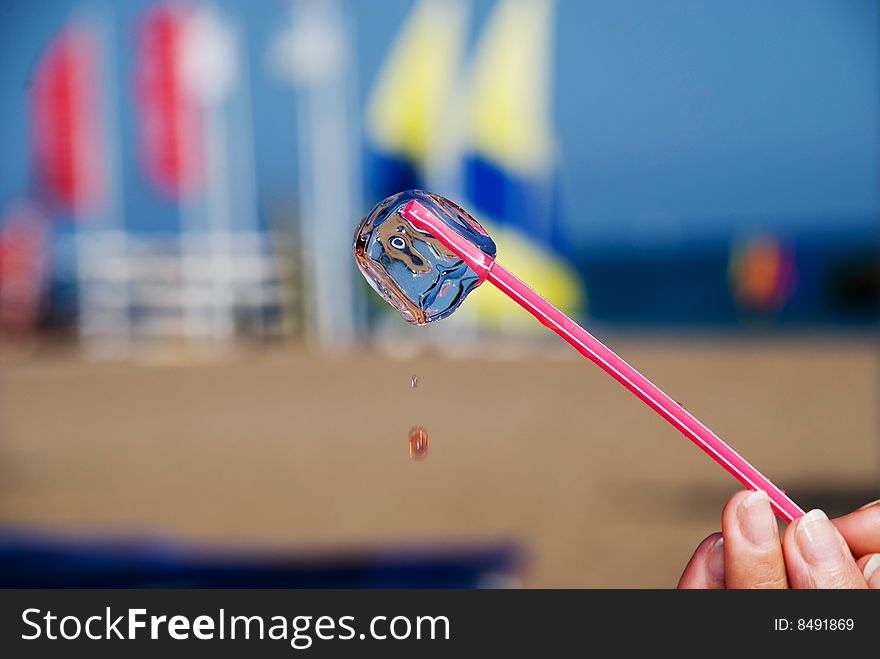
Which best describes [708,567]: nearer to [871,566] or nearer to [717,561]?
[717,561]

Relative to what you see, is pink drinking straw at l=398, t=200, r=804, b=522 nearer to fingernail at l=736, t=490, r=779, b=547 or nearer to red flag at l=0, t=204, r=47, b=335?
fingernail at l=736, t=490, r=779, b=547

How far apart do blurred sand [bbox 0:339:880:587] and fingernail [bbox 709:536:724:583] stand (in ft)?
16.1

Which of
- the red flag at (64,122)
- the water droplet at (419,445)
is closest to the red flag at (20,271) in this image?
the red flag at (64,122)

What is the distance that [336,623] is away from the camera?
1.13 m

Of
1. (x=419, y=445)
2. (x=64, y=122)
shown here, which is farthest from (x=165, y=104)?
(x=419, y=445)

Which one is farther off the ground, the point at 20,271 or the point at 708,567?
the point at 20,271

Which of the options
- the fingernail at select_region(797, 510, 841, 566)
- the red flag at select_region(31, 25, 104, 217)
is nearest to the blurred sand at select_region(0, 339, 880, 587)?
the red flag at select_region(31, 25, 104, 217)

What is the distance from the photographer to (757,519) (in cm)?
94

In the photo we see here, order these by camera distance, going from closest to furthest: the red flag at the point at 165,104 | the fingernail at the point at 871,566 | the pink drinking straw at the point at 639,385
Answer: the pink drinking straw at the point at 639,385, the fingernail at the point at 871,566, the red flag at the point at 165,104

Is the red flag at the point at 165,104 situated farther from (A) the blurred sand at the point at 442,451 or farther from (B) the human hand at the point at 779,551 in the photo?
(B) the human hand at the point at 779,551

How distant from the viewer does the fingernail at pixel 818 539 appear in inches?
37.2

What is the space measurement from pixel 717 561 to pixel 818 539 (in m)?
0.13

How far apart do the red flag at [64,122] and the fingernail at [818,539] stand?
53.6 ft

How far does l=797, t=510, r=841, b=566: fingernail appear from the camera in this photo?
3.10 ft
